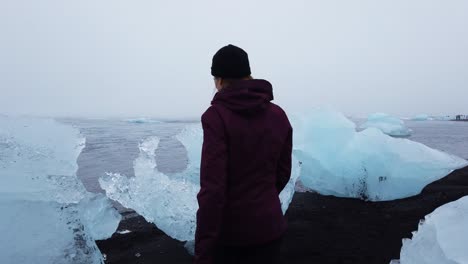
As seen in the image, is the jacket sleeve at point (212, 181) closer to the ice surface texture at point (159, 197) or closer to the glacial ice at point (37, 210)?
the glacial ice at point (37, 210)

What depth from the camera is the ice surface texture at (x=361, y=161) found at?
571cm

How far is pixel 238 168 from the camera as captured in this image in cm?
169

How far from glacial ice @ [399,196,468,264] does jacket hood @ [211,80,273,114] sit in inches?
54.6

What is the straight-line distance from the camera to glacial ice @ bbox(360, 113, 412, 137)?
83.6 feet

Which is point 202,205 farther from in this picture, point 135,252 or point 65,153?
point 65,153

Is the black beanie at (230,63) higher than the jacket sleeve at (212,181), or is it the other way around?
the black beanie at (230,63)

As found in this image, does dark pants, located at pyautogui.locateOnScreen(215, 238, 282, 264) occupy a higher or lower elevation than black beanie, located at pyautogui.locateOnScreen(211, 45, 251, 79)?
lower

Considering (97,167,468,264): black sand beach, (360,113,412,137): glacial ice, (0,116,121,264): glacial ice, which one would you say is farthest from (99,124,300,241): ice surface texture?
(360,113,412,137): glacial ice

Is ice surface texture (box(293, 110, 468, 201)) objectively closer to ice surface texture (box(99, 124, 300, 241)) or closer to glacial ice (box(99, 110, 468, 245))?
glacial ice (box(99, 110, 468, 245))

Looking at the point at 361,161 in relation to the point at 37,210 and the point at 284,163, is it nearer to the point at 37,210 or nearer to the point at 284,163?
the point at 284,163

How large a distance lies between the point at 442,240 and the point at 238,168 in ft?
4.63

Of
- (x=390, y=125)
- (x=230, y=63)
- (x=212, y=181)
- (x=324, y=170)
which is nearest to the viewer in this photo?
(x=212, y=181)

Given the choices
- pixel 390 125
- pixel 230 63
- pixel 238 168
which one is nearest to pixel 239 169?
pixel 238 168

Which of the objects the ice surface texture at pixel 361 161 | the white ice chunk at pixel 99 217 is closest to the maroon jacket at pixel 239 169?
the white ice chunk at pixel 99 217
